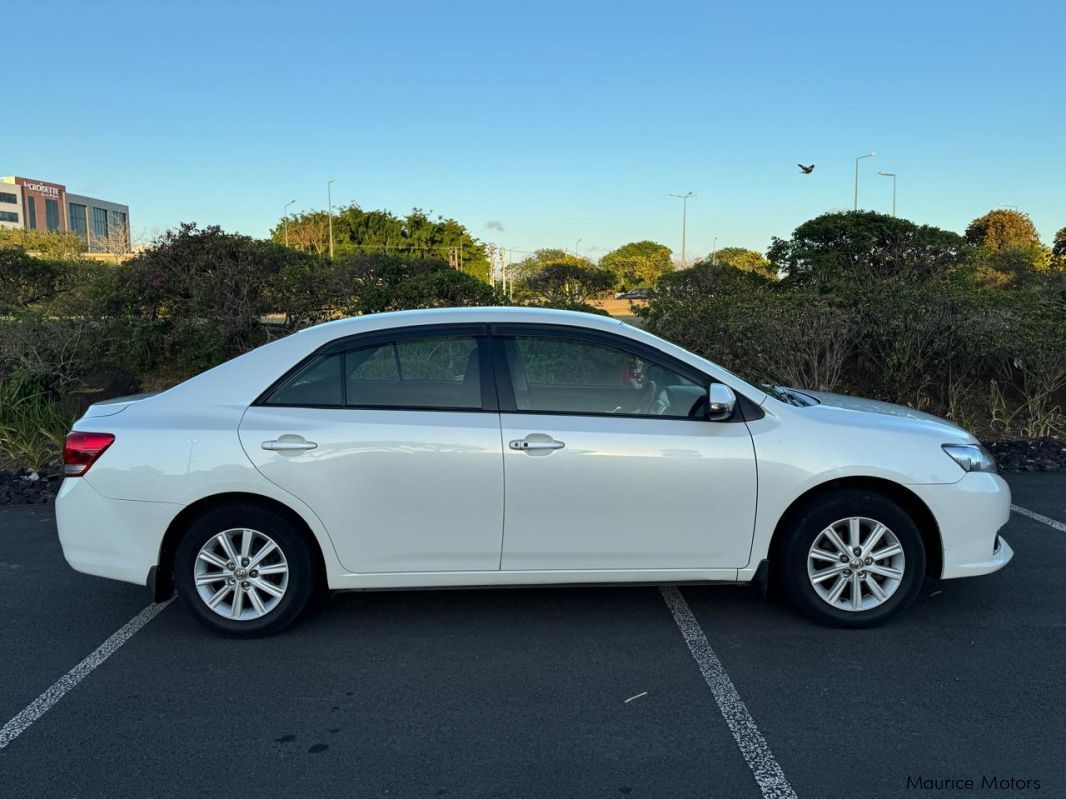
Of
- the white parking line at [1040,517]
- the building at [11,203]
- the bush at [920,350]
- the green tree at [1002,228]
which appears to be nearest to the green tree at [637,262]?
the green tree at [1002,228]

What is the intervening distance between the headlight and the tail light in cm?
419

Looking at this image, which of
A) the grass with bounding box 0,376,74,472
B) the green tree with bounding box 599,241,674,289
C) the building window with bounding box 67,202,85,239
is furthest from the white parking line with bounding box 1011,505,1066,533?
the building window with bounding box 67,202,85,239

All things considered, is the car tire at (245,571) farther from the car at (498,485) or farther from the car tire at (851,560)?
the car tire at (851,560)

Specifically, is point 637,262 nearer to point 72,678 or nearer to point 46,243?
point 46,243

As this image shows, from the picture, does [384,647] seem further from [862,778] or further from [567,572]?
[862,778]

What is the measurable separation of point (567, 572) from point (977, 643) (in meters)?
2.06

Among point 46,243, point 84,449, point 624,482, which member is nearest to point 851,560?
point 624,482

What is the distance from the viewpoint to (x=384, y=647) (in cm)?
411

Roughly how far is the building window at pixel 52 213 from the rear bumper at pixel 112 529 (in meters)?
139

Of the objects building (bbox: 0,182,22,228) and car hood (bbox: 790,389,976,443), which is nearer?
car hood (bbox: 790,389,976,443)

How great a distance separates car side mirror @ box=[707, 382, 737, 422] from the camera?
398cm

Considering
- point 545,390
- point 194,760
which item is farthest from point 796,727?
point 194,760

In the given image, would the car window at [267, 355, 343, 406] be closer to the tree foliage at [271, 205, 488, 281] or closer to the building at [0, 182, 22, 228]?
the tree foliage at [271, 205, 488, 281]

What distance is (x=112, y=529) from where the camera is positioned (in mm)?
4070
